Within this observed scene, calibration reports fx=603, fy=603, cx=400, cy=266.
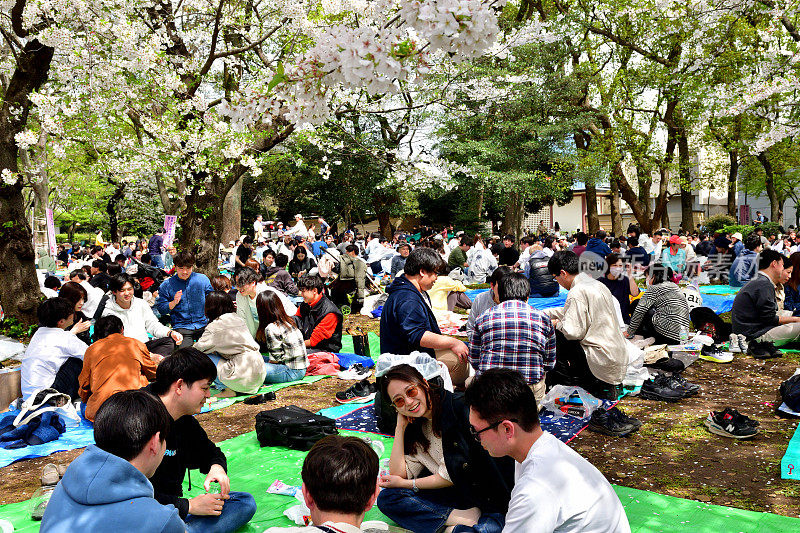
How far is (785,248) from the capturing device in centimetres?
1407

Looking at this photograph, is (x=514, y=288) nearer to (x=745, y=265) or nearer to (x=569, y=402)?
(x=569, y=402)

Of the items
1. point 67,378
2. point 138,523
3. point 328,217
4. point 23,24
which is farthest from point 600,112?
point 138,523

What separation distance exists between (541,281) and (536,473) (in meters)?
10.6

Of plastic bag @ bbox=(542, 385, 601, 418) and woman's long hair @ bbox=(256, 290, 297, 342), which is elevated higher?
woman's long hair @ bbox=(256, 290, 297, 342)

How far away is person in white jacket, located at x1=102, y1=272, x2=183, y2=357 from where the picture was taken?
6668 millimetres

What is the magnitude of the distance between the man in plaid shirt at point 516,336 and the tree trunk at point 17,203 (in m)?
8.24

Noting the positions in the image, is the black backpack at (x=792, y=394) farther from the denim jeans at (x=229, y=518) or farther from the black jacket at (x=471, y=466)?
the denim jeans at (x=229, y=518)

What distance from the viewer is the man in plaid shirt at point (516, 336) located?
4.68 m

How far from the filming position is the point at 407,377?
10.3 ft

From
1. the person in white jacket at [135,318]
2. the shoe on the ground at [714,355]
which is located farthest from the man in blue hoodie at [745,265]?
the person in white jacket at [135,318]

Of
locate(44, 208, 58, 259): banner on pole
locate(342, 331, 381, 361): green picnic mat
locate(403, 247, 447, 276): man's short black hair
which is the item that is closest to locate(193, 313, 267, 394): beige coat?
locate(342, 331, 381, 361): green picnic mat

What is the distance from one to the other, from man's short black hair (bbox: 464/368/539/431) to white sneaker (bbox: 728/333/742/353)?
20.5ft

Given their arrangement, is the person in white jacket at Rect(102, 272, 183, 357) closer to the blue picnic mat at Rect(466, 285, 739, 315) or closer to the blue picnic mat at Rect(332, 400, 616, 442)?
the blue picnic mat at Rect(332, 400, 616, 442)

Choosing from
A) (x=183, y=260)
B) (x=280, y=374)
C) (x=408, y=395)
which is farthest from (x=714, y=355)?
(x=183, y=260)
